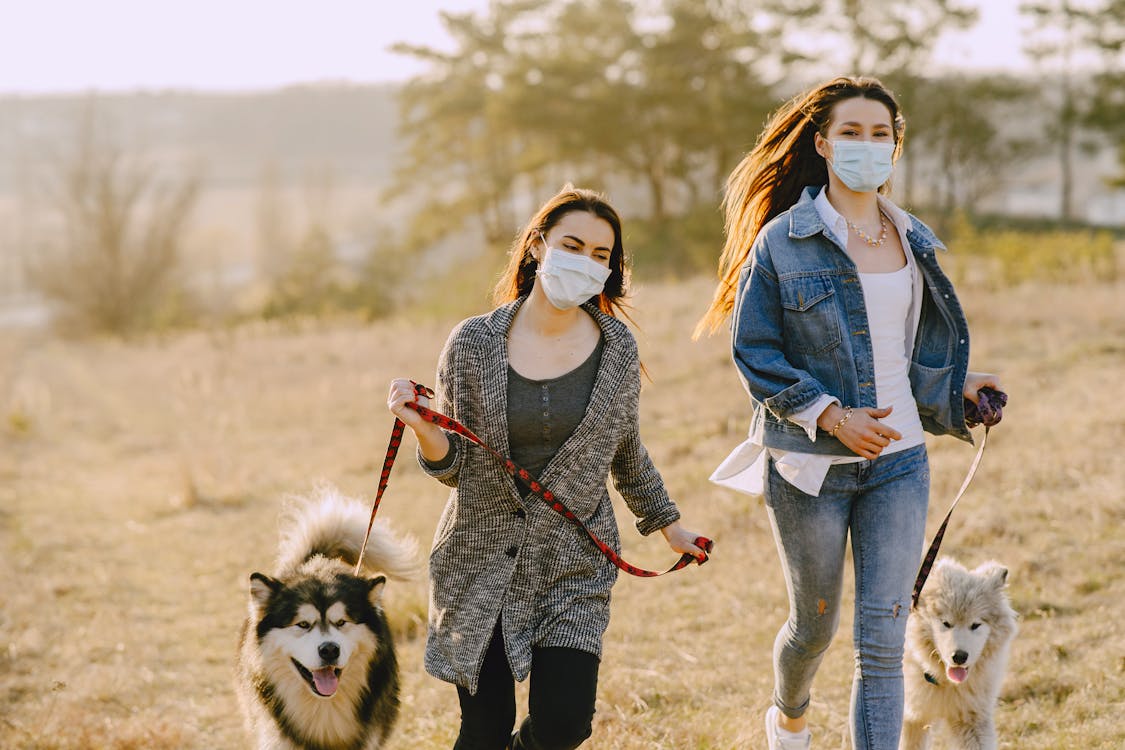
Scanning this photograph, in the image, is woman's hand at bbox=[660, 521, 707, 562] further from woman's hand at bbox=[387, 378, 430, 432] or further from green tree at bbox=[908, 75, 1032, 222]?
green tree at bbox=[908, 75, 1032, 222]

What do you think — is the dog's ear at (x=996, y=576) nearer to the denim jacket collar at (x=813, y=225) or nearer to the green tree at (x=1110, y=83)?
the denim jacket collar at (x=813, y=225)

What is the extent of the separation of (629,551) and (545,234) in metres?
4.21

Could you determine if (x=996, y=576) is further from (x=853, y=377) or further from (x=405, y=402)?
(x=405, y=402)

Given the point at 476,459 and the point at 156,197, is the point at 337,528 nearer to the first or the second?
the point at 476,459

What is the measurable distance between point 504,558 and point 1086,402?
23.7ft

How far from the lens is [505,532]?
3025mm

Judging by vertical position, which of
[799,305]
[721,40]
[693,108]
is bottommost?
[799,305]

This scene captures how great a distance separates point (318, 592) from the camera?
343 cm

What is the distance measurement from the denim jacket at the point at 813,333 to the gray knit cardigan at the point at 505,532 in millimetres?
413

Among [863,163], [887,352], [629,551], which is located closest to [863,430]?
[887,352]

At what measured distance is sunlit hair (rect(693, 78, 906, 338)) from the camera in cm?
321

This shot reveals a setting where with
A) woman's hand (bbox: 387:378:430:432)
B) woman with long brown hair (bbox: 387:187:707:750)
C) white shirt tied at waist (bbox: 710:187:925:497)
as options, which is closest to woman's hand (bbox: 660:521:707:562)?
woman with long brown hair (bbox: 387:187:707:750)

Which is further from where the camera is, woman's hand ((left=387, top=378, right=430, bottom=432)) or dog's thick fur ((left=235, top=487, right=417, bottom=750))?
dog's thick fur ((left=235, top=487, right=417, bottom=750))

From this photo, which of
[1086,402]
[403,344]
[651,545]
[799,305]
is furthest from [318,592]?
[403,344]
